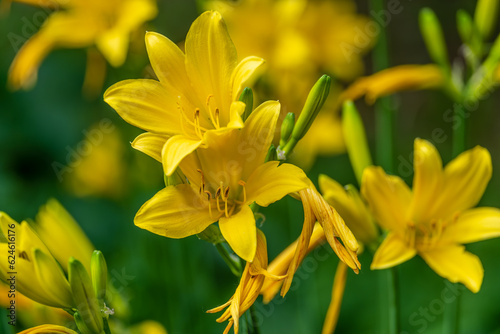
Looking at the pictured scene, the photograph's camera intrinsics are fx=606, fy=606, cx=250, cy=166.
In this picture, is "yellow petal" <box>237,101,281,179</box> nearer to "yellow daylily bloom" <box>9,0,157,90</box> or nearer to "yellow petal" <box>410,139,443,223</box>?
"yellow petal" <box>410,139,443,223</box>

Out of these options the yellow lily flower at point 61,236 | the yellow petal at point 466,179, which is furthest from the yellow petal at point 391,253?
the yellow lily flower at point 61,236

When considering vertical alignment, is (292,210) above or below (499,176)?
above

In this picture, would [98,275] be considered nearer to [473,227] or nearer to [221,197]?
[221,197]

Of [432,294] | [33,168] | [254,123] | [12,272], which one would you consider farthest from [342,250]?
[33,168]

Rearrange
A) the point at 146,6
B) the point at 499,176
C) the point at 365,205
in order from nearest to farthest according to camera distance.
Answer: the point at 365,205 < the point at 146,6 < the point at 499,176

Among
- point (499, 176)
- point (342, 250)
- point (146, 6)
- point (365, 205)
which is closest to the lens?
point (342, 250)

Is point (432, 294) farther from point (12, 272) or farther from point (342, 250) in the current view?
point (12, 272)
